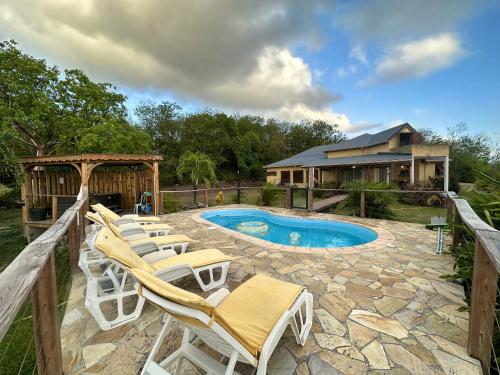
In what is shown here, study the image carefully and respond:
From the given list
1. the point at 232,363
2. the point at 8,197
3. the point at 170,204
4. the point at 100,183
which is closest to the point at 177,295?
the point at 232,363

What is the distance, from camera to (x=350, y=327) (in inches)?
94.3

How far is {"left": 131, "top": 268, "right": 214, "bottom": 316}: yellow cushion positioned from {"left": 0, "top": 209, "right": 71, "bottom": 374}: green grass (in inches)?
23.2

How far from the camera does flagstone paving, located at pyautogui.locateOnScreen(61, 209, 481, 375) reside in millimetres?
1923

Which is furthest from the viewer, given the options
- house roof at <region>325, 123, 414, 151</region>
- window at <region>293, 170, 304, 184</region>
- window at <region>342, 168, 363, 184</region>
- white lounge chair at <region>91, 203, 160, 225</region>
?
window at <region>293, 170, 304, 184</region>

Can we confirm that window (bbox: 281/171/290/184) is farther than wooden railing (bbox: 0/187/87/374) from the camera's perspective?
Yes

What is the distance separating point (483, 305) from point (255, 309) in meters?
1.73

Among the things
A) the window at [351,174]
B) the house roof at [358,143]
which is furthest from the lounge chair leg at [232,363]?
the house roof at [358,143]

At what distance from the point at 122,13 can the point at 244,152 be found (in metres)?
→ 21.5

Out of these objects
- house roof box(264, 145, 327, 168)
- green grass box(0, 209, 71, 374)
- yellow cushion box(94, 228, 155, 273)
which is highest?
house roof box(264, 145, 327, 168)

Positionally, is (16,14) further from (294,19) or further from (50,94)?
(294,19)

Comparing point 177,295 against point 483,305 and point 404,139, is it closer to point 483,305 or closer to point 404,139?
point 483,305

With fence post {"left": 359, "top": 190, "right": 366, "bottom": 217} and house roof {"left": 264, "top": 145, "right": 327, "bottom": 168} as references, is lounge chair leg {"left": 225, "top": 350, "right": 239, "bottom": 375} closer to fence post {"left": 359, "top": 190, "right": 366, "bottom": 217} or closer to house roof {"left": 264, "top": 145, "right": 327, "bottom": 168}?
fence post {"left": 359, "top": 190, "right": 366, "bottom": 217}

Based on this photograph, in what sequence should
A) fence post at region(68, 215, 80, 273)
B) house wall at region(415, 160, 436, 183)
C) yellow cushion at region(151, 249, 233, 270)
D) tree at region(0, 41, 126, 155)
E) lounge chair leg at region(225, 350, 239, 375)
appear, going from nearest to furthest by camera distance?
lounge chair leg at region(225, 350, 239, 375)
yellow cushion at region(151, 249, 233, 270)
fence post at region(68, 215, 80, 273)
tree at region(0, 41, 126, 155)
house wall at region(415, 160, 436, 183)

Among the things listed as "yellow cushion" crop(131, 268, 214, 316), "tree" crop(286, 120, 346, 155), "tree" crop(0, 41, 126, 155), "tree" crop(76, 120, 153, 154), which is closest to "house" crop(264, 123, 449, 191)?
"tree" crop(286, 120, 346, 155)
